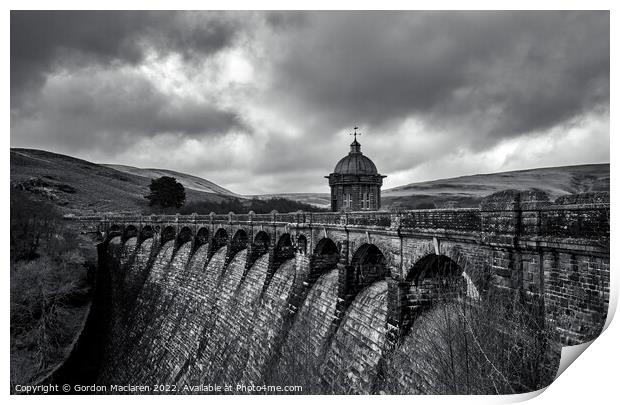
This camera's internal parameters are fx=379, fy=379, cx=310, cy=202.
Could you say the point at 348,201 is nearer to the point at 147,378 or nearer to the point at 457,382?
the point at 147,378

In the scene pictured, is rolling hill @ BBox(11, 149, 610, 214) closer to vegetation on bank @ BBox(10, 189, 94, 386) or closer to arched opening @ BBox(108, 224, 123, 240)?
vegetation on bank @ BBox(10, 189, 94, 386)

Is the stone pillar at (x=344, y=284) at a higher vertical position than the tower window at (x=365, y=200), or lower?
lower

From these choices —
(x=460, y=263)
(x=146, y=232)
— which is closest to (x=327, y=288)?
(x=460, y=263)

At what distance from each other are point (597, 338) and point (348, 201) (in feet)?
122

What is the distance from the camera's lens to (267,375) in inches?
760

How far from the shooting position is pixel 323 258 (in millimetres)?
20969

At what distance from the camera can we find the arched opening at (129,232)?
165 feet

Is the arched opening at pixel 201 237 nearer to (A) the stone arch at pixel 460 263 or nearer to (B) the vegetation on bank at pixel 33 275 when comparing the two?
(B) the vegetation on bank at pixel 33 275

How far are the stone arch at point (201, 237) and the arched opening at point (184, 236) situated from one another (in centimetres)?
330

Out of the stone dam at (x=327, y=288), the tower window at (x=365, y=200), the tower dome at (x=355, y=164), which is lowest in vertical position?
the stone dam at (x=327, y=288)

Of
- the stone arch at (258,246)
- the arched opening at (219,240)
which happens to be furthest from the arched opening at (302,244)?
the arched opening at (219,240)

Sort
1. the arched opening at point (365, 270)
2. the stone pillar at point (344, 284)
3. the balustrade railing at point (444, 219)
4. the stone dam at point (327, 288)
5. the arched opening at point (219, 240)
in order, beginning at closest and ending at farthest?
the stone dam at point (327, 288) → the balustrade railing at point (444, 219) → the stone pillar at point (344, 284) → the arched opening at point (365, 270) → the arched opening at point (219, 240)

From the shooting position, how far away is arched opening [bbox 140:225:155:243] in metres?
46.9

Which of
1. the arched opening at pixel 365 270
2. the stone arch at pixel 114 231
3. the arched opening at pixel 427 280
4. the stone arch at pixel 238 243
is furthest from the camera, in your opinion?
the stone arch at pixel 114 231
